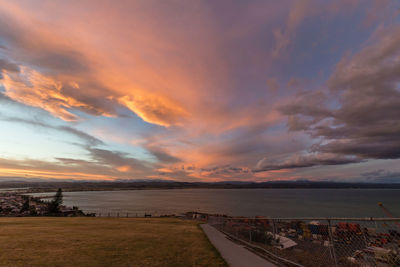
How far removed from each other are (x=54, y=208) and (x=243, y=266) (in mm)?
76576

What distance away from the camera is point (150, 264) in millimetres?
8039

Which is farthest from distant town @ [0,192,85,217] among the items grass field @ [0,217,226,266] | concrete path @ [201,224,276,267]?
concrete path @ [201,224,276,267]

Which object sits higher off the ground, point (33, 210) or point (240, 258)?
point (240, 258)

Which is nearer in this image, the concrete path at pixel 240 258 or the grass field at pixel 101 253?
the grass field at pixel 101 253

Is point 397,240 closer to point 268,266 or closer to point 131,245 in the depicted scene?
point 268,266

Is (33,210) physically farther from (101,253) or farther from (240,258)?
(240,258)

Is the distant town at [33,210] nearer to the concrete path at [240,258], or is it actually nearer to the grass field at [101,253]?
the grass field at [101,253]

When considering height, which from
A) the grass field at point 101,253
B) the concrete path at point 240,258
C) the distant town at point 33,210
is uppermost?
the grass field at point 101,253

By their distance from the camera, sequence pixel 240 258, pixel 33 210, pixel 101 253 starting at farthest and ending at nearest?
pixel 33 210 → pixel 101 253 → pixel 240 258

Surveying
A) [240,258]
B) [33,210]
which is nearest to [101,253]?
[240,258]

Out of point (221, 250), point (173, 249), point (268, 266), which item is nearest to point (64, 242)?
point (173, 249)

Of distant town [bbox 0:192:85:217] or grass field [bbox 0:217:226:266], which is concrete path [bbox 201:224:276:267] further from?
distant town [bbox 0:192:85:217]

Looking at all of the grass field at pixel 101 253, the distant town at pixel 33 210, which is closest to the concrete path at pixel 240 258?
the grass field at pixel 101 253

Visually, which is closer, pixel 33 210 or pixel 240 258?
pixel 240 258
